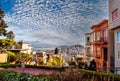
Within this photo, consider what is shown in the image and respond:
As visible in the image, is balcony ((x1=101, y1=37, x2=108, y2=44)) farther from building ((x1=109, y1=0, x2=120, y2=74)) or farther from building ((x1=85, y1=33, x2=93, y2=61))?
building ((x1=85, y1=33, x2=93, y2=61))

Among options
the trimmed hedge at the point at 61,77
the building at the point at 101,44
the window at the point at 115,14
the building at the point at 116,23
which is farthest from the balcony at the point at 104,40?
the trimmed hedge at the point at 61,77

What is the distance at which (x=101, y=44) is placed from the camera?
28.8 metres

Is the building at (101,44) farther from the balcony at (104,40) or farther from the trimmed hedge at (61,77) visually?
the trimmed hedge at (61,77)

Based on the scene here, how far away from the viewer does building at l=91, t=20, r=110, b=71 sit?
1068 inches

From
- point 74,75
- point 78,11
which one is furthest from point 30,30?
point 74,75

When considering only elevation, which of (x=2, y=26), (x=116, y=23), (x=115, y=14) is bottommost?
(x=116, y=23)

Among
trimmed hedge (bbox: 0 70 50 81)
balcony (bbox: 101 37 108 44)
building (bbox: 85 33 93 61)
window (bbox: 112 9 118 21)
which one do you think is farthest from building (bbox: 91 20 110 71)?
trimmed hedge (bbox: 0 70 50 81)

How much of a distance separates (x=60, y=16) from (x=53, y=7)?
10.2 ft

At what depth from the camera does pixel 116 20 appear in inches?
779

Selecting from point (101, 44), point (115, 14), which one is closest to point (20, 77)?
point (115, 14)

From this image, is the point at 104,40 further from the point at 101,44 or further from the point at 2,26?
the point at 2,26

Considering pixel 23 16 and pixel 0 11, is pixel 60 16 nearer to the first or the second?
pixel 23 16

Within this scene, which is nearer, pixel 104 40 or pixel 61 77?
pixel 61 77

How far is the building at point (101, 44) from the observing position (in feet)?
89.0
